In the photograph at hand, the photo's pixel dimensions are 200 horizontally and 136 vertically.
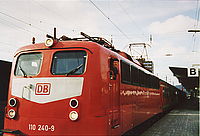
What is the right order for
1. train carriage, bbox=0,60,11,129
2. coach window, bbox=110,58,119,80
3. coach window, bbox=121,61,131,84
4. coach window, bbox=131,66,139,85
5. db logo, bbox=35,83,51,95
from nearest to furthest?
db logo, bbox=35,83,51,95 → coach window, bbox=110,58,119,80 → coach window, bbox=121,61,131,84 → coach window, bbox=131,66,139,85 → train carriage, bbox=0,60,11,129

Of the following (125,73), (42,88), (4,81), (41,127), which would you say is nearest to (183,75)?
(125,73)

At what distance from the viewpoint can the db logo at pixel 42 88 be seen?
5.35 meters

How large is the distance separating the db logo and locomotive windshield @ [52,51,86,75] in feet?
1.17

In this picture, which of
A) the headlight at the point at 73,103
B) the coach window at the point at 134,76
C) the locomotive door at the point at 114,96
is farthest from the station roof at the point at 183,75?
the headlight at the point at 73,103

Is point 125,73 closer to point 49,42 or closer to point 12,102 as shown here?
point 49,42

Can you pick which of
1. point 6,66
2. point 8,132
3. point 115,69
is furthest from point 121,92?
point 6,66

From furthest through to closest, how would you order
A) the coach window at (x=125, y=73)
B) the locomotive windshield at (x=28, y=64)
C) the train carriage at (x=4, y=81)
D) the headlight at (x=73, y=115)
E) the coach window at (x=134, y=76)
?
the train carriage at (x=4, y=81) → the coach window at (x=134, y=76) → the coach window at (x=125, y=73) → the locomotive windshield at (x=28, y=64) → the headlight at (x=73, y=115)

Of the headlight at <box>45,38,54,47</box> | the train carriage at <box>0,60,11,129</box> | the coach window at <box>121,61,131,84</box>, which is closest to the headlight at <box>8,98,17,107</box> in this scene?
the headlight at <box>45,38,54,47</box>

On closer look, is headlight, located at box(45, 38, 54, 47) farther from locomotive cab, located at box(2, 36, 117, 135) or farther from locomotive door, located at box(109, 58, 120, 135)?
locomotive door, located at box(109, 58, 120, 135)

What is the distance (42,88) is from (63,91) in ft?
1.73

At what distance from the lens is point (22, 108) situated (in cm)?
547

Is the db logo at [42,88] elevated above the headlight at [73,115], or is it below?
above

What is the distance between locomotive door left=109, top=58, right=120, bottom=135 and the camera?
19.4 feet

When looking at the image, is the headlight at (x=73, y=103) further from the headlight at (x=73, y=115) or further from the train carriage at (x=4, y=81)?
the train carriage at (x=4, y=81)
